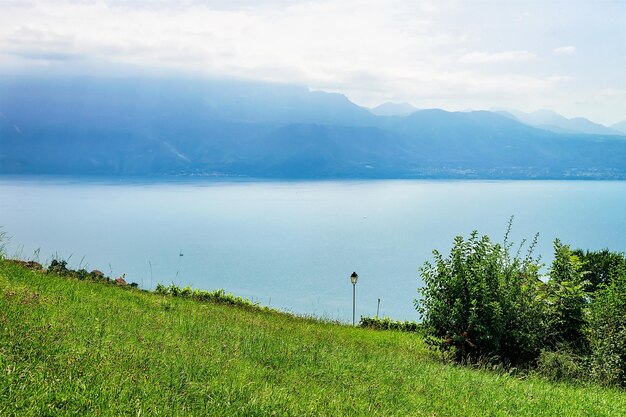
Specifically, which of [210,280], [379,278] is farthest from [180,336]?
[379,278]

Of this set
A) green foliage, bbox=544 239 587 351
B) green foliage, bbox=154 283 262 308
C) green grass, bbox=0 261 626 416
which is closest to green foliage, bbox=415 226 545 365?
green foliage, bbox=544 239 587 351

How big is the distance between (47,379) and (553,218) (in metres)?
197

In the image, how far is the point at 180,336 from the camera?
336 inches

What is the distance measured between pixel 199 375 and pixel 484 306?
8.38 metres

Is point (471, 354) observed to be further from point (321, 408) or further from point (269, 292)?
point (269, 292)

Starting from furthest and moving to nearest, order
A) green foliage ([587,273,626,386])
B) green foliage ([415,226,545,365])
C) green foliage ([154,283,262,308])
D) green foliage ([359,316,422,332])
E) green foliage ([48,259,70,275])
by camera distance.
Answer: green foliage ([359,316,422,332]) < green foliage ([154,283,262,308]) < green foliage ([48,259,70,275]) < green foliage ([415,226,545,365]) < green foliage ([587,273,626,386])

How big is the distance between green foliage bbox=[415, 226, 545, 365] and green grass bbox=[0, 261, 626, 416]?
2.61 m

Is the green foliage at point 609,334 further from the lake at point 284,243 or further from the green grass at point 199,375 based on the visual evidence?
the lake at point 284,243

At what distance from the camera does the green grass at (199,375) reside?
5.27m

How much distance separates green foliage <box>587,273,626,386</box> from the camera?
1218 centimetres

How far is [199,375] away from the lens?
21.0 feet

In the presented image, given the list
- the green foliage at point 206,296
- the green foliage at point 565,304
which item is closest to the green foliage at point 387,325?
the green foliage at point 206,296

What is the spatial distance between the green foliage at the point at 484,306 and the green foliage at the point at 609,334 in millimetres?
1171

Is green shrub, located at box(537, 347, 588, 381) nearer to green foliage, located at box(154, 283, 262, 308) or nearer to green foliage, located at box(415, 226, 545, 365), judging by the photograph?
green foliage, located at box(415, 226, 545, 365)
